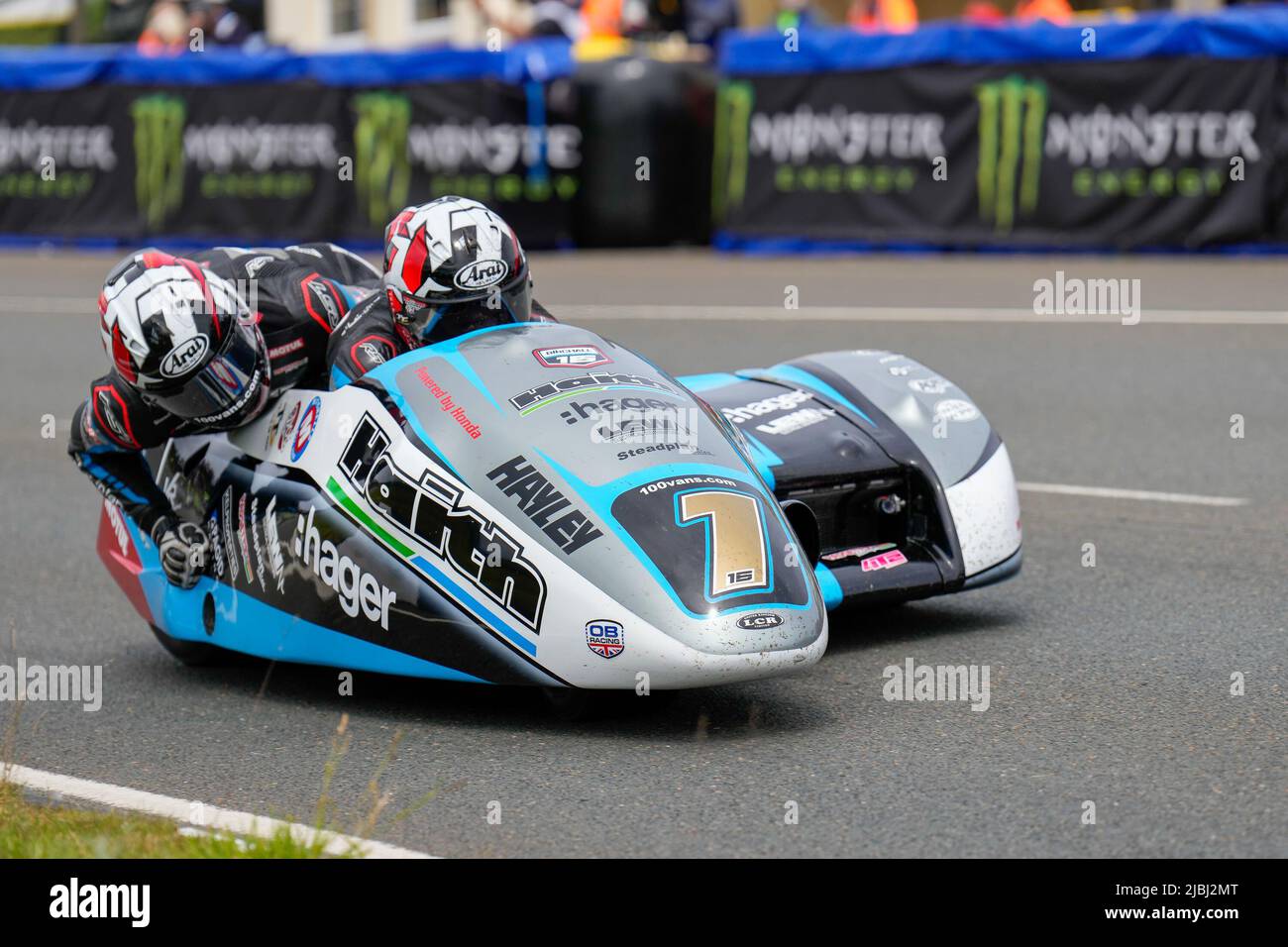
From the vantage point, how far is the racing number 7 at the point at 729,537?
453 centimetres

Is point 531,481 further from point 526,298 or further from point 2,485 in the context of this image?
point 2,485

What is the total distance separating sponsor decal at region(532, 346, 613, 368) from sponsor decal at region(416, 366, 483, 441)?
248 mm

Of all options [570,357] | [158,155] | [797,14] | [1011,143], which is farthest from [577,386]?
[158,155]

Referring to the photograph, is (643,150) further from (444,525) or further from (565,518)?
(565,518)

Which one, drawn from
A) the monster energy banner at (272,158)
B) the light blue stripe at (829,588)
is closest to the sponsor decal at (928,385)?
the light blue stripe at (829,588)

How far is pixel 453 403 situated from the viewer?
493 cm

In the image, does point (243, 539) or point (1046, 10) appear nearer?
point (243, 539)

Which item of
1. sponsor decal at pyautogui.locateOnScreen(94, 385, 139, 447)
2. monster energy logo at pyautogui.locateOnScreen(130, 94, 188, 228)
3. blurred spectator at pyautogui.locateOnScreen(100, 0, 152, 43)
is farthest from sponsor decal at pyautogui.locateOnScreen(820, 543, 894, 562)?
blurred spectator at pyautogui.locateOnScreen(100, 0, 152, 43)

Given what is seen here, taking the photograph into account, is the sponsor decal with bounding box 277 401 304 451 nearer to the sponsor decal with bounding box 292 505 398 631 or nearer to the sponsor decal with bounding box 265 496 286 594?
the sponsor decal with bounding box 265 496 286 594

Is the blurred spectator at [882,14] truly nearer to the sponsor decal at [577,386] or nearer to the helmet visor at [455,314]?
the helmet visor at [455,314]

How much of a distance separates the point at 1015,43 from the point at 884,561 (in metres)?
9.73

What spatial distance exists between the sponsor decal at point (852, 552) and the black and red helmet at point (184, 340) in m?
1.55

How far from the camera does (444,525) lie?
15.6 ft
